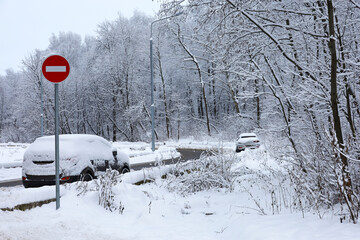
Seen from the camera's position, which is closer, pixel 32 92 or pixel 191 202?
pixel 191 202

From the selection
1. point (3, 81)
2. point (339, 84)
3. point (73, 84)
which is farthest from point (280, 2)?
point (3, 81)

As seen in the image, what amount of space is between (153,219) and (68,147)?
333 cm

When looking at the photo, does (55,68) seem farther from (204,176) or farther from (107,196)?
(204,176)

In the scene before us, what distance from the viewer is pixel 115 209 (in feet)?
20.4

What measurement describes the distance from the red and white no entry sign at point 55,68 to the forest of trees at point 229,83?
2283 mm

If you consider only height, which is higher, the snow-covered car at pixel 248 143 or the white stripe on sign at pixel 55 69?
the white stripe on sign at pixel 55 69

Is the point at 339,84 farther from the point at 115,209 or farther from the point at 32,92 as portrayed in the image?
the point at 32,92

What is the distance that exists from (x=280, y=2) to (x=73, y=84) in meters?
46.9

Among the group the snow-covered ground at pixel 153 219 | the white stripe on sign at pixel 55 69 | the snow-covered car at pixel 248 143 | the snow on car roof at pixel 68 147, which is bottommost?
the snow-covered ground at pixel 153 219

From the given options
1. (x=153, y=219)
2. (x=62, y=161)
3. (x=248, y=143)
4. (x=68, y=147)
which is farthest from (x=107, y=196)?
(x=248, y=143)

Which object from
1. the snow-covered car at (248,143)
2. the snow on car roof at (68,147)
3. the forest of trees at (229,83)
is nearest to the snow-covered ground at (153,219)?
the forest of trees at (229,83)

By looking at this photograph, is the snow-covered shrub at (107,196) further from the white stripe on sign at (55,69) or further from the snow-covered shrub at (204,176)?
the white stripe on sign at (55,69)

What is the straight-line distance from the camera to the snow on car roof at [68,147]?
7986 mm

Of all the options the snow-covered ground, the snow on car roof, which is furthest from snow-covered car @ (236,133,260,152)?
the snow-covered ground
